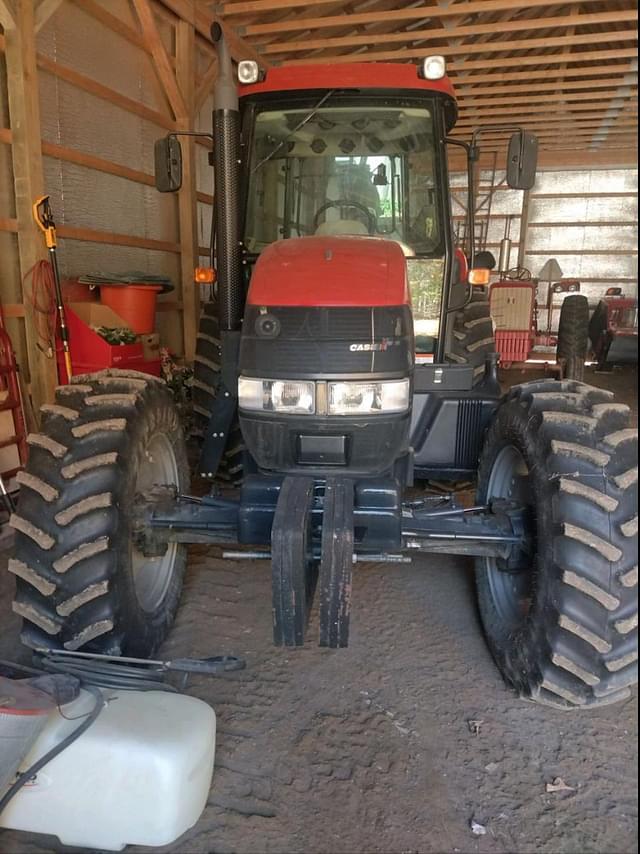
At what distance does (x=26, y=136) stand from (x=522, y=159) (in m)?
3.05

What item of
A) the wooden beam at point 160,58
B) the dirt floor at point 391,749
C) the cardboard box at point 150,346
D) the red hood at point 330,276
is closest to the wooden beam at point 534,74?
the wooden beam at point 160,58

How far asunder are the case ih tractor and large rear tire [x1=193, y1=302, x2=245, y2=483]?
261 mm

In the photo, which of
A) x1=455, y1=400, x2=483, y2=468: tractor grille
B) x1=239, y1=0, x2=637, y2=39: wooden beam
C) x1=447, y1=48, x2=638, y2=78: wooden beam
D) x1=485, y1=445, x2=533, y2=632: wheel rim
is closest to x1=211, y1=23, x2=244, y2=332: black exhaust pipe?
x1=455, y1=400, x2=483, y2=468: tractor grille

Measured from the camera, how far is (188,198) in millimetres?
6582

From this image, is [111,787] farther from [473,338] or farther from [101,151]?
[101,151]

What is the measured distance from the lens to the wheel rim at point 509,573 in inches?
107

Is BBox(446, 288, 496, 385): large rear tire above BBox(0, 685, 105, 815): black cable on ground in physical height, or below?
above

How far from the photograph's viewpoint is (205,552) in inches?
146

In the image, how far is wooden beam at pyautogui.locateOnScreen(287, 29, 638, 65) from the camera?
6453 mm

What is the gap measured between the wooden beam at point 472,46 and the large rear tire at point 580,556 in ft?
18.0

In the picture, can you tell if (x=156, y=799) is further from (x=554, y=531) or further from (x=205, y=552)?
(x=205, y=552)

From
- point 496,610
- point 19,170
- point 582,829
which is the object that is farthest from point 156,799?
point 19,170

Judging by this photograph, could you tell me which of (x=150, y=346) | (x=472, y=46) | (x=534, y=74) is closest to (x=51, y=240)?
(x=150, y=346)

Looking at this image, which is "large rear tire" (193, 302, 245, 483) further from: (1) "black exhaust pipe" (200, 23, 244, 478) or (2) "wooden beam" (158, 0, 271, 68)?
(2) "wooden beam" (158, 0, 271, 68)
